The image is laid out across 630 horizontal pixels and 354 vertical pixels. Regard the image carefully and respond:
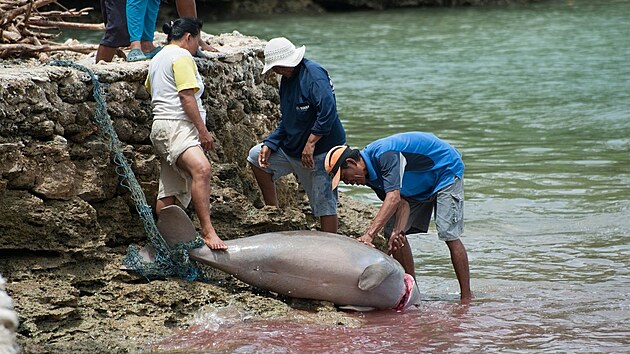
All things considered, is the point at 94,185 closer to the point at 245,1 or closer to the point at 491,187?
the point at 491,187

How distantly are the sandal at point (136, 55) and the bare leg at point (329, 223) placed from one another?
2.08 meters

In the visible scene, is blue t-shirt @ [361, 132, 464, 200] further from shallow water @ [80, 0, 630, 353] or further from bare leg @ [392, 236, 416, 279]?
shallow water @ [80, 0, 630, 353]

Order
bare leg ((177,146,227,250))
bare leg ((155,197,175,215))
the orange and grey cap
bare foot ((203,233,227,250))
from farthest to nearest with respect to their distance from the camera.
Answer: the orange and grey cap, bare leg ((155,197,175,215)), bare foot ((203,233,227,250)), bare leg ((177,146,227,250))

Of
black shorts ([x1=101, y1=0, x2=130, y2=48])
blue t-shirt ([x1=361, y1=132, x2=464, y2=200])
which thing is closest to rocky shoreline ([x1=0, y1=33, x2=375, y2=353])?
black shorts ([x1=101, y1=0, x2=130, y2=48])

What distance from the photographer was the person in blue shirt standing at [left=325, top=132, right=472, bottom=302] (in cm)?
930

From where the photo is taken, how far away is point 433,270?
11.4 meters

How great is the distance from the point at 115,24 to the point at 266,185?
2075mm

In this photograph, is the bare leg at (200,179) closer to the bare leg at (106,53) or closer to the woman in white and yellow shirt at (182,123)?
the woman in white and yellow shirt at (182,123)

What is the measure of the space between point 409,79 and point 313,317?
17.6 metres

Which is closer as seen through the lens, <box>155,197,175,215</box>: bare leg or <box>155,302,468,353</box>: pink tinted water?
<box>155,302,468,353</box>: pink tinted water

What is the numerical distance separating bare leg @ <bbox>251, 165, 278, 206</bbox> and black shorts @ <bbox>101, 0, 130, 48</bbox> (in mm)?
1723

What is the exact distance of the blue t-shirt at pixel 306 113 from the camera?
9.53 meters

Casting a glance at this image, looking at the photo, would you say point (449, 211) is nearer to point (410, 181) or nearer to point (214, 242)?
point (410, 181)

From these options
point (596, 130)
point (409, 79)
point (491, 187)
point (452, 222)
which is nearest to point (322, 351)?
point (452, 222)
